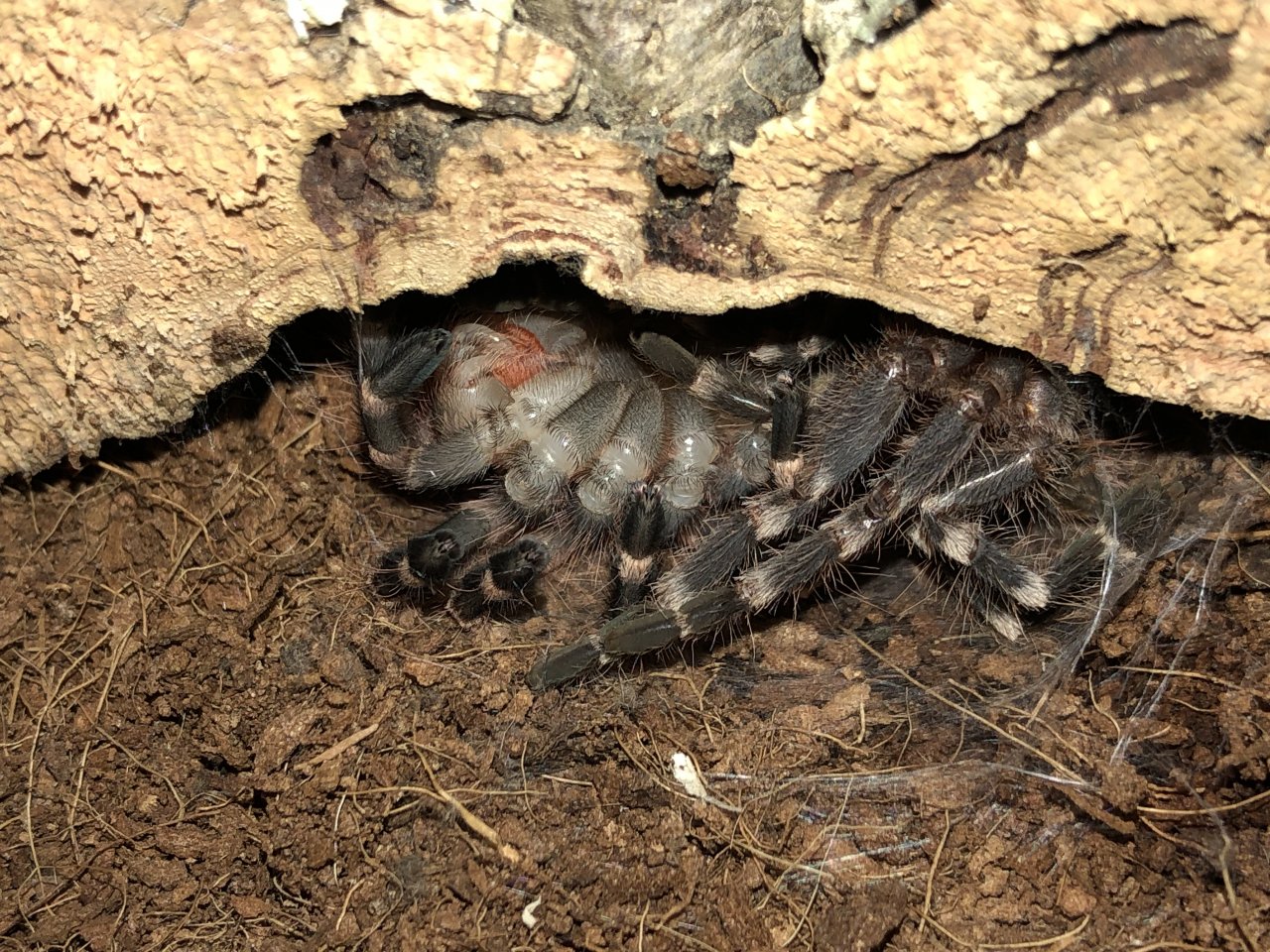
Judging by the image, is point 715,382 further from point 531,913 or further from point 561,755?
point 531,913

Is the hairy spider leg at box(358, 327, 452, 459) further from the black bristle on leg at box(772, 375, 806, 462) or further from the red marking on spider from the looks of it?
the black bristle on leg at box(772, 375, 806, 462)

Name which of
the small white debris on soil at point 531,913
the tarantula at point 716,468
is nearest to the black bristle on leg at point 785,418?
the tarantula at point 716,468

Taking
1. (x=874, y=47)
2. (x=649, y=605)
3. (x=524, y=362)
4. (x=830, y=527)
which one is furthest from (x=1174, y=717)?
(x=524, y=362)

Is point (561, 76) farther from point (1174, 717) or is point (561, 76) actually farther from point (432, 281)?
point (1174, 717)

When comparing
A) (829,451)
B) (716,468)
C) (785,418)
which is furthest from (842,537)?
(716,468)

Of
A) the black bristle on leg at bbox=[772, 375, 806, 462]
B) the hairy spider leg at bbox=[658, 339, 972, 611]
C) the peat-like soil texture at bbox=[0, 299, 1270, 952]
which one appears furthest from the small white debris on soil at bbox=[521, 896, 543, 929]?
the black bristle on leg at bbox=[772, 375, 806, 462]
